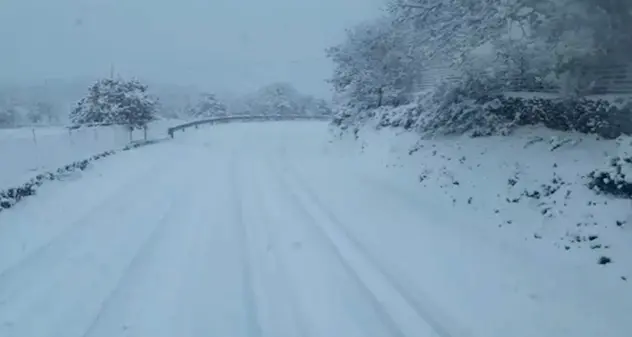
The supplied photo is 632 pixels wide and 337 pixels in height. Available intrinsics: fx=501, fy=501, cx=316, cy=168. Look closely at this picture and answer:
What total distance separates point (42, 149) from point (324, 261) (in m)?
15.8

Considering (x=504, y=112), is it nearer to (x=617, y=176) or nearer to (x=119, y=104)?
(x=617, y=176)

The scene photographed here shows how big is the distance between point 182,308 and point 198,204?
576cm

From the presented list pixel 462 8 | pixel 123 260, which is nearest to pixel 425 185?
pixel 462 8

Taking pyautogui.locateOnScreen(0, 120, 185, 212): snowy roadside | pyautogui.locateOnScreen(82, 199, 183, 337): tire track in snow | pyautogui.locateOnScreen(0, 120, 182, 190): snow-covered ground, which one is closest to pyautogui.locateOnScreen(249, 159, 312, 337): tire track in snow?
pyautogui.locateOnScreen(82, 199, 183, 337): tire track in snow

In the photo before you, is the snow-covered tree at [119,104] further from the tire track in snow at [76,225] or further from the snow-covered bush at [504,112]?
the snow-covered bush at [504,112]

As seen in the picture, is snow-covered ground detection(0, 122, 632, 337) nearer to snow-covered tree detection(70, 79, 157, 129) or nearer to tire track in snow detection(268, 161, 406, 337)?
tire track in snow detection(268, 161, 406, 337)

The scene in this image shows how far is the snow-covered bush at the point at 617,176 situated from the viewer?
23.5 feet

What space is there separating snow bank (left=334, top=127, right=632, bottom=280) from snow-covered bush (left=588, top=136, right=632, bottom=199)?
0.11 metres

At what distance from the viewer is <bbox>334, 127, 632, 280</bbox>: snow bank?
667 cm

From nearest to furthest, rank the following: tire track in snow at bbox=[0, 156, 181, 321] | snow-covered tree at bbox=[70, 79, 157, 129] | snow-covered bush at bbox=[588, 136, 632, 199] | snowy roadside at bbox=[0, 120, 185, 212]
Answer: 1. tire track in snow at bbox=[0, 156, 181, 321]
2. snow-covered bush at bbox=[588, 136, 632, 199]
3. snowy roadside at bbox=[0, 120, 185, 212]
4. snow-covered tree at bbox=[70, 79, 157, 129]

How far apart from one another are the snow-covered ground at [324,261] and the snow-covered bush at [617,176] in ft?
0.88

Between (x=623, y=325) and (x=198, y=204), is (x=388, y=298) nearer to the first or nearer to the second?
(x=623, y=325)

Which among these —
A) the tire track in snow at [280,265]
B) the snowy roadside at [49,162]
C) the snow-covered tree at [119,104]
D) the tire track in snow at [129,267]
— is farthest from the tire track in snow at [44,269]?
the snow-covered tree at [119,104]

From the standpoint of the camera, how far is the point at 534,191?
8695 millimetres
